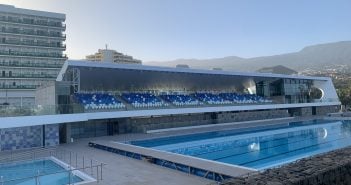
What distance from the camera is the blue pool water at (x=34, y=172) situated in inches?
417

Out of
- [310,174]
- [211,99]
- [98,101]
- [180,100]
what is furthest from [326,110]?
[310,174]

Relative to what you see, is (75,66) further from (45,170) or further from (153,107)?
(45,170)

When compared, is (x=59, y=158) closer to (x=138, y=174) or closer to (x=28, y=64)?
(x=138, y=174)

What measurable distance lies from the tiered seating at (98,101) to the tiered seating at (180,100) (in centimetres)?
498

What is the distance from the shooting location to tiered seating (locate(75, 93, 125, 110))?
21.7 m

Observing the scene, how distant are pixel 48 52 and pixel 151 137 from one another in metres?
39.0

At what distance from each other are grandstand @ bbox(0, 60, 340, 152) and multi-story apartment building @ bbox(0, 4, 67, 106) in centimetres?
2628

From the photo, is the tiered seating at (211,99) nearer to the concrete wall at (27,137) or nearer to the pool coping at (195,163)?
the concrete wall at (27,137)

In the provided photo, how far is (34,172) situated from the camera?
12289 millimetres

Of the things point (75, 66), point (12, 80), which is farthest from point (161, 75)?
point (12, 80)

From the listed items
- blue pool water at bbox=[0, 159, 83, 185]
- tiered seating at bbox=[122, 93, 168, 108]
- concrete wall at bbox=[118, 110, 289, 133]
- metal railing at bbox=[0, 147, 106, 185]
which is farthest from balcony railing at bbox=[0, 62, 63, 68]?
blue pool water at bbox=[0, 159, 83, 185]

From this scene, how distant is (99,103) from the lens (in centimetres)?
2245

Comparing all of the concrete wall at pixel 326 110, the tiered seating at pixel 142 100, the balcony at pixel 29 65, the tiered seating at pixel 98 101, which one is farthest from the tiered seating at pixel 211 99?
the balcony at pixel 29 65

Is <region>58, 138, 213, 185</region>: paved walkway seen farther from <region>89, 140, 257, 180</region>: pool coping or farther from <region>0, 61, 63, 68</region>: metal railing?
<region>0, 61, 63, 68</region>: metal railing
